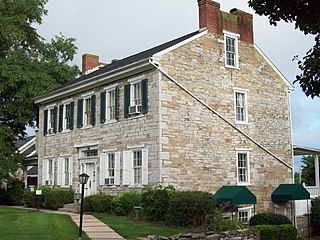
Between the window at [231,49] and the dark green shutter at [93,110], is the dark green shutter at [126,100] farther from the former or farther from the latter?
the window at [231,49]

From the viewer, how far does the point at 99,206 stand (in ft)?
71.9

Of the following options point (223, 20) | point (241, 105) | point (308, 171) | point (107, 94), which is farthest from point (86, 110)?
point (308, 171)

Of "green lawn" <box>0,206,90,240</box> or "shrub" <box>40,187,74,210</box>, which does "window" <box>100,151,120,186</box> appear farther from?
"green lawn" <box>0,206,90,240</box>

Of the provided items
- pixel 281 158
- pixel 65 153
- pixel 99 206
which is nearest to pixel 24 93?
pixel 65 153

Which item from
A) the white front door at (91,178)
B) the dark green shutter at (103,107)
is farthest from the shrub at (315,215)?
the dark green shutter at (103,107)

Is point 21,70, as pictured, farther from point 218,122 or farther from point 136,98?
point 218,122

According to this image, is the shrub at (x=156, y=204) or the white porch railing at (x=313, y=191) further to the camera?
the white porch railing at (x=313, y=191)

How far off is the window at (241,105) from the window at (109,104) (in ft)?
19.0

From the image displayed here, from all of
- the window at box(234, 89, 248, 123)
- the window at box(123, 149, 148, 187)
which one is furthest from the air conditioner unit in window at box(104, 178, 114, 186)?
the window at box(234, 89, 248, 123)

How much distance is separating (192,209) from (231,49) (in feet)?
33.2

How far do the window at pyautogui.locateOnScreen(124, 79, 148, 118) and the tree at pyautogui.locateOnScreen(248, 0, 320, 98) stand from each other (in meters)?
9.73

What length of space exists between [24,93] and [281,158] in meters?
16.2

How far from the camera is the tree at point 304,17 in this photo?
11.2 meters

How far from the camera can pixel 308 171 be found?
41.5 meters
